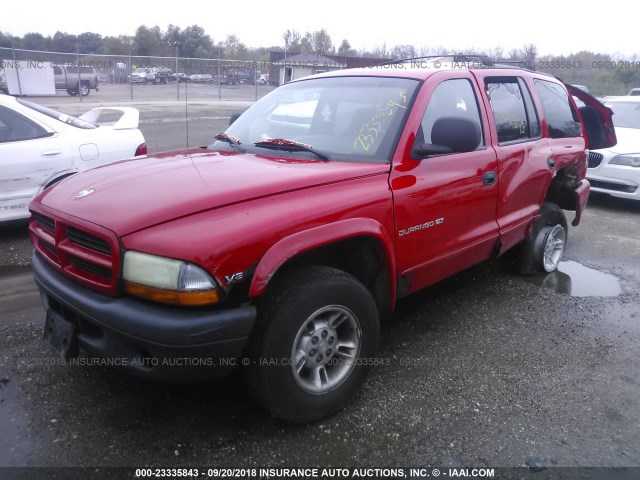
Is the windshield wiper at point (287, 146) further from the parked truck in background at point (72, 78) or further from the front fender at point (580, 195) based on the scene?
the parked truck in background at point (72, 78)

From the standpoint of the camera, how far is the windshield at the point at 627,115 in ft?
29.7

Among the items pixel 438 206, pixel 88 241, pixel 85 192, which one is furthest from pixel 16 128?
pixel 438 206

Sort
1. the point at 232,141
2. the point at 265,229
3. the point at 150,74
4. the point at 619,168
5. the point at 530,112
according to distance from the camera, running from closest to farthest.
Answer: the point at 265,229, the point at 232,141, the point at 530,112, the point at 619,168, the point at 150,74

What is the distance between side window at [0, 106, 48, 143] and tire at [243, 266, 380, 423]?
411cm

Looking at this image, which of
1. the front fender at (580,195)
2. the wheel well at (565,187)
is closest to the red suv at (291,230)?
the wheel well at (565,187)

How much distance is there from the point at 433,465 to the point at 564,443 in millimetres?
728

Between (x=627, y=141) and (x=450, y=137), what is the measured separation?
642cm

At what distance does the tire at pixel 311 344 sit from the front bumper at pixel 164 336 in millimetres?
153

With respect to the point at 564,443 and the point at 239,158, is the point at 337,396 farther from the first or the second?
the point at 239,158

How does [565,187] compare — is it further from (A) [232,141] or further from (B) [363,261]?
(A) [232,141]

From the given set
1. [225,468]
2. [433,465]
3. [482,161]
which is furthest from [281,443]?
[482,161]

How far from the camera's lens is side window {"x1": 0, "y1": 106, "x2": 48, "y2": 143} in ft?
17.3

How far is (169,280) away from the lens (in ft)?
7.27

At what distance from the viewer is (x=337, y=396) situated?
280cm
